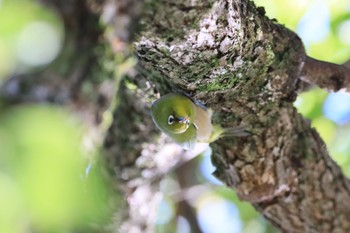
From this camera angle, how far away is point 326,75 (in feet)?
2.09

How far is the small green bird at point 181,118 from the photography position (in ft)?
1.73

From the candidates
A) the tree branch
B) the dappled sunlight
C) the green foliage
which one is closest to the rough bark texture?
the tree branch

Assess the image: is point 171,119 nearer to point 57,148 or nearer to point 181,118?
point 181,118

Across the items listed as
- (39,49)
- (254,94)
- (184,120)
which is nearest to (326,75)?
(254,94)

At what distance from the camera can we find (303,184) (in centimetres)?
75

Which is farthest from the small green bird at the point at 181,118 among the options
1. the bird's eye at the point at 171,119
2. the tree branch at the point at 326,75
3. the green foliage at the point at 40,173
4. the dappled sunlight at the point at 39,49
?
the dappled sunlight at the point at 39,49

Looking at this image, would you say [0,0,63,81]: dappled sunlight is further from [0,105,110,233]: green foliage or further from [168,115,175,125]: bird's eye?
[0,105,110,233]: green foliage

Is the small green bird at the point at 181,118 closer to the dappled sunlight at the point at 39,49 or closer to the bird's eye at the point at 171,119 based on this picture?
the bird's eye at the point at 171,119

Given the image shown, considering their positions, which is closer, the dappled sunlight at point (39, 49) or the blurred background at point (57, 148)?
the blurred background at point (57, 148)

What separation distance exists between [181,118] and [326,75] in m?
0.20

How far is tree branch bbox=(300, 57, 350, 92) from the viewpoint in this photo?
628mm

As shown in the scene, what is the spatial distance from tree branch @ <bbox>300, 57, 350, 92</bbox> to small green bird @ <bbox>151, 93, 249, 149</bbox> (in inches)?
4.8

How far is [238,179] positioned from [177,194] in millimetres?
554

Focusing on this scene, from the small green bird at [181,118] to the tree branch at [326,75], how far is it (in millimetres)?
121
